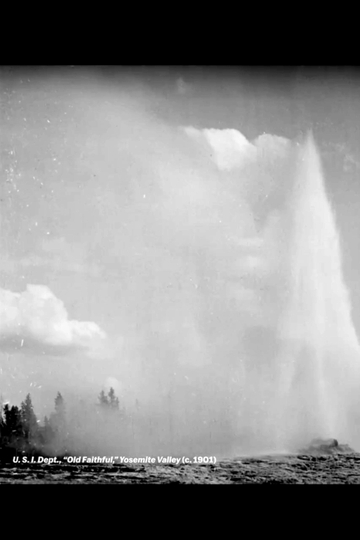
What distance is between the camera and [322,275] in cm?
328

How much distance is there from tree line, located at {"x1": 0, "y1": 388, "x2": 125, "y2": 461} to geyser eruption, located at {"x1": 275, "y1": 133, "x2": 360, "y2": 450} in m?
0.95

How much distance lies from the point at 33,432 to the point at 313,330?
4.96ft

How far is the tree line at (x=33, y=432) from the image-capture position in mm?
3117

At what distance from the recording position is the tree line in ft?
10.2

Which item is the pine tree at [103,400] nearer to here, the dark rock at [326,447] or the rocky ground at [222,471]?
the rocky ground at [222,471]

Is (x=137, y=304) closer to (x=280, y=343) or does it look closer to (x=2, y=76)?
(x=280, y=343)

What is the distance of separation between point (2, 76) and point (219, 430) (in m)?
2.19

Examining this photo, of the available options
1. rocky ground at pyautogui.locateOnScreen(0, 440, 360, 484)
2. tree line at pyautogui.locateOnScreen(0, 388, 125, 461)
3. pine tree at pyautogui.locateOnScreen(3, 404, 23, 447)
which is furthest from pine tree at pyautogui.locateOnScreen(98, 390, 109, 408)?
pine tree at pyautogui.locateOnScreen(3, 404, 23, 447)

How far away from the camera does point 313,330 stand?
3221mm

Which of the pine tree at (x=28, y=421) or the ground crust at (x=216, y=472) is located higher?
the pine tree at (x=28, y=421)

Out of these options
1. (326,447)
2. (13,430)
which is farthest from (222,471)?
(13,430)

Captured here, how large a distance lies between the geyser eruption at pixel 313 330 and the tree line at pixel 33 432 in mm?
948

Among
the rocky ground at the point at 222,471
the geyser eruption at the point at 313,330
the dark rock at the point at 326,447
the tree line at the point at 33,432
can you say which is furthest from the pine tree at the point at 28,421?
the dark rock at the point at 326,447

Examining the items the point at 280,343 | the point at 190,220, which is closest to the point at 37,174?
the point at 190,220
